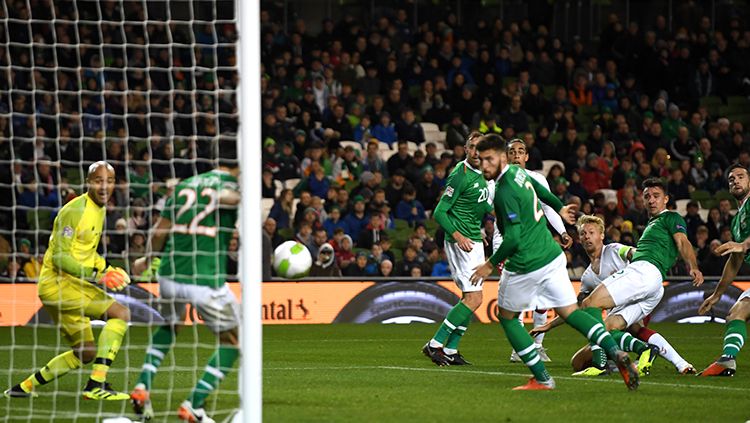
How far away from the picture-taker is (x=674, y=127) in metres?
23.2

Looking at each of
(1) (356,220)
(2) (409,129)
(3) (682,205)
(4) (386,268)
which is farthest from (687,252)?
(3) (682,205)

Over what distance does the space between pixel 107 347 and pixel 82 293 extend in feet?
1.69

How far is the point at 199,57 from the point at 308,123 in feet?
7.27

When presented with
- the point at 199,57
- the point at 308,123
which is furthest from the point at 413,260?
the point at 199,57

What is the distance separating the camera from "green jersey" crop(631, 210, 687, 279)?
34.9ft

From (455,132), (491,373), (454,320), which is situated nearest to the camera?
(491,373)

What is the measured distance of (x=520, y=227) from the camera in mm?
8984

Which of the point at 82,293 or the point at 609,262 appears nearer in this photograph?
the point at 82,293

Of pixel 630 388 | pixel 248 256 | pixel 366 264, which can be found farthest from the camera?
pixel 366 264

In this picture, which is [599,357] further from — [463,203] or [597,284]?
[463,203]

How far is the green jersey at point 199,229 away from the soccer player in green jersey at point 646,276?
3739mm

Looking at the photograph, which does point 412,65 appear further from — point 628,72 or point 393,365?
point 393,365

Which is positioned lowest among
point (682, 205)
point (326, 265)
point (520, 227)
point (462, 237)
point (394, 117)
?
point (326, 265)

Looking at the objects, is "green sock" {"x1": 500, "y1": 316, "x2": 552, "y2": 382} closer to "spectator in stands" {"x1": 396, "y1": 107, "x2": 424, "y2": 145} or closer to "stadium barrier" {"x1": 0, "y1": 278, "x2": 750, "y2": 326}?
"stadium barrier" {"x1": 0, "y1": 278, "x2": 750, "y2": 326}
